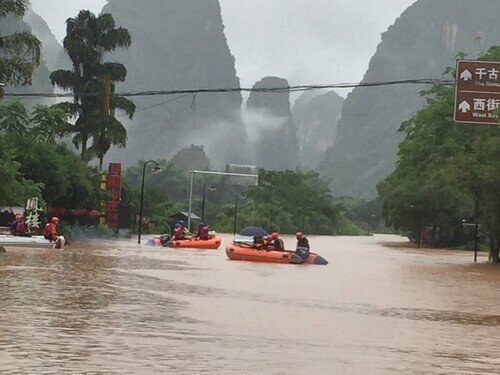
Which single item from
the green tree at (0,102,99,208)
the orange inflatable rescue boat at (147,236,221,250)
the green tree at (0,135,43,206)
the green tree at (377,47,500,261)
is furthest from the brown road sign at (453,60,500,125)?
the green tree at (0,102,99,208)

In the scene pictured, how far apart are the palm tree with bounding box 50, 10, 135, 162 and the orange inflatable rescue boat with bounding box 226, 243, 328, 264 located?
19.5 metres

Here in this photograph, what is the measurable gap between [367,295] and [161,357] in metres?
14.3

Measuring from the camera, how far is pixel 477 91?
27.1m

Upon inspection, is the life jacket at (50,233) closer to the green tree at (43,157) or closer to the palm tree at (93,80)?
the green tree at (43,157)

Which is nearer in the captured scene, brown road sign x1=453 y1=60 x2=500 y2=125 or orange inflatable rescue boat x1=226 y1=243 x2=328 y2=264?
brown road sign x1=453 y1=60 x2=500 y2=125

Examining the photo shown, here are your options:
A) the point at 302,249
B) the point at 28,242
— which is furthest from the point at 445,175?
the point at 28,242

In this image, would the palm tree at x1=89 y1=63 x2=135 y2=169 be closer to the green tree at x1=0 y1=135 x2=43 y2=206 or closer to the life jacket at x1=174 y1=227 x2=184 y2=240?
the green tree at x1=0 y1=135 x2=43 y2=206

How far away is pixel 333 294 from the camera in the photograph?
24.4m

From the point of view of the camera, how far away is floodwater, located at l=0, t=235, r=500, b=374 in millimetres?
11180

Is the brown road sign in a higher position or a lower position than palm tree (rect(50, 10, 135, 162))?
lower

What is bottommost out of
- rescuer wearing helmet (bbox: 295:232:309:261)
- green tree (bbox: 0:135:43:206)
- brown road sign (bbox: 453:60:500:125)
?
rescuer wearing helmet (bbox: 295:232:309:261)

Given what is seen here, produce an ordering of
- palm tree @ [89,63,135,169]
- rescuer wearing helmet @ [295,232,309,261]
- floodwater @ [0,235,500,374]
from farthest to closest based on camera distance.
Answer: palm tree @ [89,63,135,169]
rescuer wearing helmet @ [295,232,309,261]
floodwater @ [0,235,500,374]

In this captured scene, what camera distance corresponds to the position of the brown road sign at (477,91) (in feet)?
88.6

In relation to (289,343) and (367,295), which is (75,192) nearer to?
(367,295)
